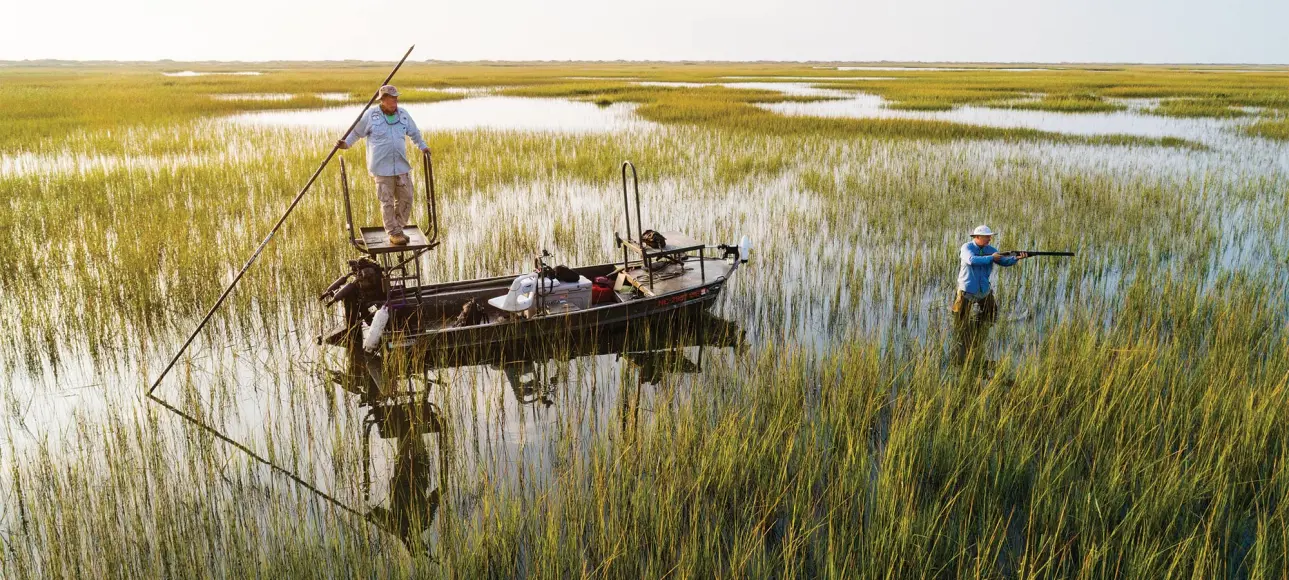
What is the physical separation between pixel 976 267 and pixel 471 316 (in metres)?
5.54

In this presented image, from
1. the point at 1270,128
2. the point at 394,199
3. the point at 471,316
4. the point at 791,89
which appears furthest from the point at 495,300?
the point at 791,89

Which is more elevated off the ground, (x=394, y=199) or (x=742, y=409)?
(x=394, y=199)

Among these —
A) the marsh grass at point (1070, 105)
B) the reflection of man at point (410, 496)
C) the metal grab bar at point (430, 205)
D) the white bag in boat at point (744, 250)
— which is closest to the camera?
the reflection of man at point (410, 496)

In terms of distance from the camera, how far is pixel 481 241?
1153 centimetres

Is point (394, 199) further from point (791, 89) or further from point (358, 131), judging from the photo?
point (791, 89)

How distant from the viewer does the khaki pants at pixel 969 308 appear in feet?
26.2

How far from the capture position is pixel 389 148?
733 cm

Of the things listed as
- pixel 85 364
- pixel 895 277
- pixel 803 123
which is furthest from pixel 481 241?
pixel 803 123

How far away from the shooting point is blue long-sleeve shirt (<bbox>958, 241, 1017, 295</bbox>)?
7715 mm

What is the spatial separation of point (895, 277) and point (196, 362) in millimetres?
8178

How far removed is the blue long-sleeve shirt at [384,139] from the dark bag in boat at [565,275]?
75.1 inches

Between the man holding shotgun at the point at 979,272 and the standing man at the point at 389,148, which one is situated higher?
the standing man at the point at 389,148

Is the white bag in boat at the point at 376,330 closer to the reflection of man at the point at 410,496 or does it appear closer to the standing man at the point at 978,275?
the reflection of man at the point at 410,496

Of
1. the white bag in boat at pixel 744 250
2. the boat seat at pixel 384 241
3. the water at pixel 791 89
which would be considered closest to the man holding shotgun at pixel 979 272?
the white bag in boat at pixel 744 250
